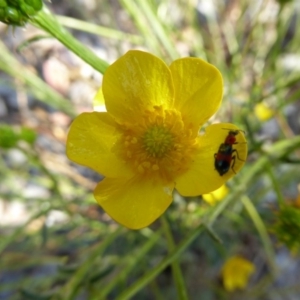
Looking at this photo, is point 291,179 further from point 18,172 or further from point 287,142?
point 18,172

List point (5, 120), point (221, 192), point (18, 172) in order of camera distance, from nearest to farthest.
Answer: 1. point (221, 192)
2. point (18, 172)
3. point (5, 120)

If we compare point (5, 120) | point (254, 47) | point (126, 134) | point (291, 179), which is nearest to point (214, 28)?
point (254, 47)

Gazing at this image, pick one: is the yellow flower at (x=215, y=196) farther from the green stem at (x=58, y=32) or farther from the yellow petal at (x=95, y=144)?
the green stem at (x=58, y=32)

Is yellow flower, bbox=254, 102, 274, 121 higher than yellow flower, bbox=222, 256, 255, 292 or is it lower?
higher

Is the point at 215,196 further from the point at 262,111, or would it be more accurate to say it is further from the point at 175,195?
the point at 262,111

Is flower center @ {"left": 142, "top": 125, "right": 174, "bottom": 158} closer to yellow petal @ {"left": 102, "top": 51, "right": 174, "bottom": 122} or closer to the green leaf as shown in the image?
yellow petal @ {"left": 102, "top": 51, "right": 174, "bottom": 122}

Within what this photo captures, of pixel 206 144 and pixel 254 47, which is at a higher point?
pixel 206 144

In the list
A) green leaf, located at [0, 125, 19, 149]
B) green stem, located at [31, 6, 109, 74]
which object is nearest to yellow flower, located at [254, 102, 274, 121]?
green leaf, located at [0, 125, 19, 149]
